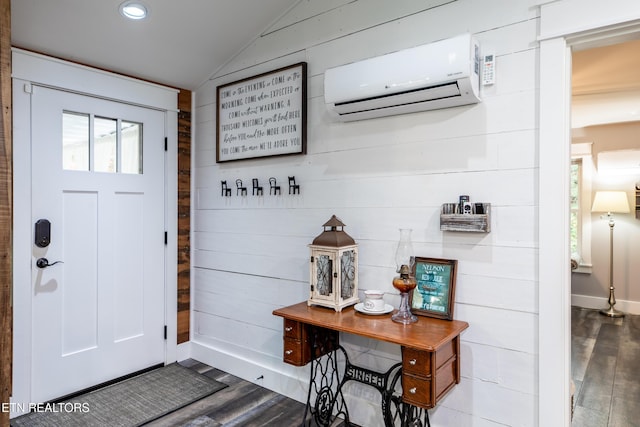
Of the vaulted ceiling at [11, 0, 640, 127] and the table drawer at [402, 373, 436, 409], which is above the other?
the vaulted ceiling at [11, 0, 640, 127]

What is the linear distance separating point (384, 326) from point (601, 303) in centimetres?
445

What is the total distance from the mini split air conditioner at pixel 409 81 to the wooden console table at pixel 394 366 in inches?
40.6

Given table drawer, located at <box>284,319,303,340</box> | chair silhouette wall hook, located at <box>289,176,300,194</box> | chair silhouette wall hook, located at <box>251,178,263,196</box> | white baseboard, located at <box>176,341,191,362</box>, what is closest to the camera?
table drawer, located at <box>284,319,303,340</box>

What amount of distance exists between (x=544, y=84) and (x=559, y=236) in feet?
2.10

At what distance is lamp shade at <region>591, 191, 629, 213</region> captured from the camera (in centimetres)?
457

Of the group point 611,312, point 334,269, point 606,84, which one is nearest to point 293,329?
point 334,269

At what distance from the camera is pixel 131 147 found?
288 centimetres

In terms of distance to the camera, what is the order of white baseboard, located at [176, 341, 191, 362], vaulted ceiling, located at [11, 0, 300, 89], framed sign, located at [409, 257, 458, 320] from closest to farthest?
1. framed sign, located at [409, 257, 458, 320]
2. vaulted ceiling, located at [11, 0, 300, 89]
3. white baseboard, located at [176, 341, 191, 362]

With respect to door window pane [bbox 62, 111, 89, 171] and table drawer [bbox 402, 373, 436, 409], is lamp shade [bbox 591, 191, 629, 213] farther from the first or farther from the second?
door window pane [bbox 62, 111, 89, 171]

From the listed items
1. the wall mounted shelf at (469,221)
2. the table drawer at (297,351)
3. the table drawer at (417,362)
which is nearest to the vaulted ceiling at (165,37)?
the wall mounted shelf at (469,221)

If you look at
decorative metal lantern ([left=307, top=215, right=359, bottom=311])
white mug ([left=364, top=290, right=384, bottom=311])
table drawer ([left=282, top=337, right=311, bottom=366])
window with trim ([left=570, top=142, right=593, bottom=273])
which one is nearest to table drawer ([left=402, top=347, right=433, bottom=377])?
white mug ([left=364, top=290, right=384, bottom=311])

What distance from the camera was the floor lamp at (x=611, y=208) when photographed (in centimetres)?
458

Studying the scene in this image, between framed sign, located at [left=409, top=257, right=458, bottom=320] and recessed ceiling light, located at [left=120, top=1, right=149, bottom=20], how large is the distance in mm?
2065

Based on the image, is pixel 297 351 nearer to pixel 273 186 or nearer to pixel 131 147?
pixel 273 186
